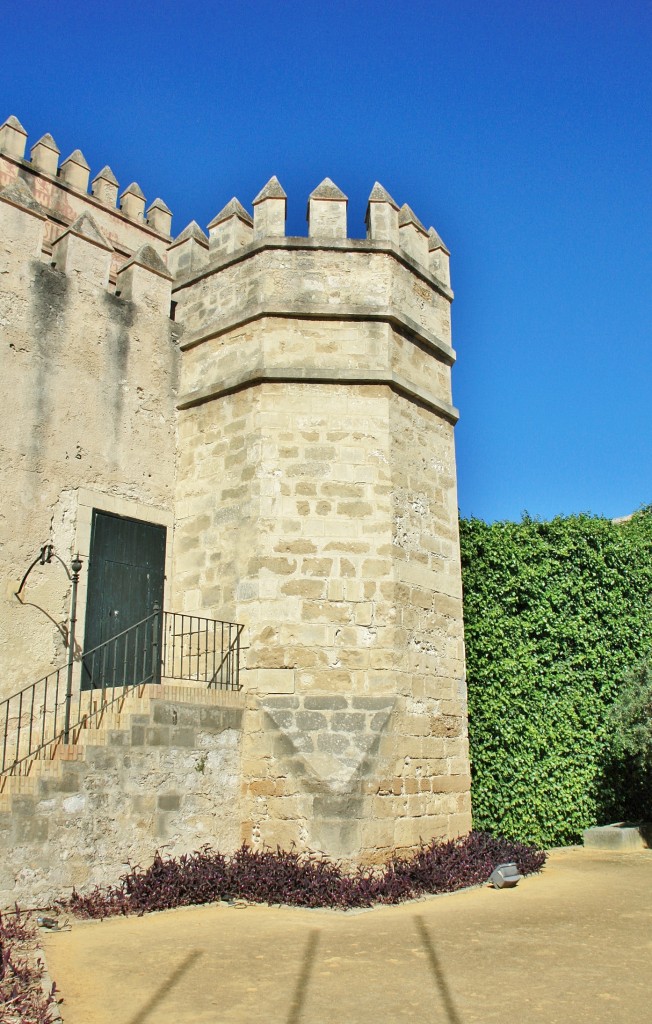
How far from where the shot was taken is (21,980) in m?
5.02

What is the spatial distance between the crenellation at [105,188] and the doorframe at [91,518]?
7.99 meters

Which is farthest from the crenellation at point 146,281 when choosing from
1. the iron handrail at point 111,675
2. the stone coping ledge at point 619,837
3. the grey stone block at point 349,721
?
the stone coping ledge at point 619,837

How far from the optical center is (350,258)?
32.9 ft

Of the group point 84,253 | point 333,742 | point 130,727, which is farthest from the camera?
point 84,253

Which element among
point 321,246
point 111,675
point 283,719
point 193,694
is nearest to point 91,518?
point 111,675

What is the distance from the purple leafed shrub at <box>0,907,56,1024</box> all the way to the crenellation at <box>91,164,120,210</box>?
1271cm

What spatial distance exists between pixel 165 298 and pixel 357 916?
24.2 feet

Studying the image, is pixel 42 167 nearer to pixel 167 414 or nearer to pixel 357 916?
pixel 167 414

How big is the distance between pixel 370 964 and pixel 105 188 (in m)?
13.9

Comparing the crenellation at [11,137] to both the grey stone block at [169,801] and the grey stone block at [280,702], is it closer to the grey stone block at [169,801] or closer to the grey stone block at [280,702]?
the grey stone block at [280,702]

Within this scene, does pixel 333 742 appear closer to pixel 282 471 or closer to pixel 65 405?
pixel 282 471

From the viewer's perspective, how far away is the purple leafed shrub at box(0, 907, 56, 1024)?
455 cm

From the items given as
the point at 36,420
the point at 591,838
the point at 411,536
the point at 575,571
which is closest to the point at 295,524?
the point at 411,536

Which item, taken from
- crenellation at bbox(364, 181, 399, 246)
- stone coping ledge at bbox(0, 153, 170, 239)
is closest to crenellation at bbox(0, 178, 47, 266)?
crenellation at bbox(364, 181, 399, 246)
